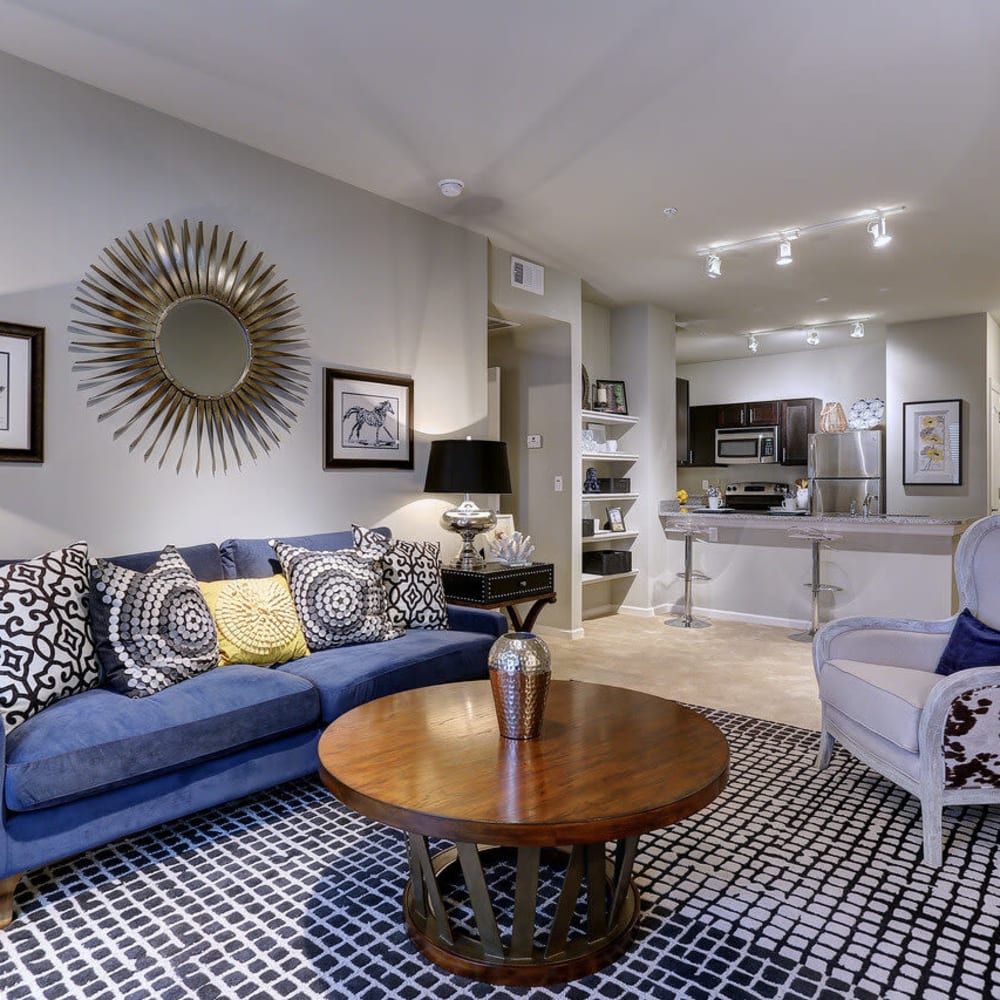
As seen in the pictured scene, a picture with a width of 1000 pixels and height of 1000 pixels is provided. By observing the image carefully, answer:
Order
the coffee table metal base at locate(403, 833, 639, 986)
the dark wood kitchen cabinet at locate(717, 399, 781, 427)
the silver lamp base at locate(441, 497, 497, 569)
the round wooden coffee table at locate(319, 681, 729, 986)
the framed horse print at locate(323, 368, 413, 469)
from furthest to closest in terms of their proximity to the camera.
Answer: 1. the dark wood kitchen cabinet at locate(717, 399, 781, 427)
2. the silver lamp base at locate(441, 497, 497, 569)
3. the framed horse print at locate(323, 368, 413, 469)
4. the coffee table metal base at locate(403, 833, 639, 986)
5. the round wooden coffee table at locate(319, 681, 729, 986)

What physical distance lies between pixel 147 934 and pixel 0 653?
0.86 meters

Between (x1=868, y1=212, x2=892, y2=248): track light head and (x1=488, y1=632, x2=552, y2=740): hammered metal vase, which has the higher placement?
(x1=868, y1=212, x2=892, y2=248): track light head

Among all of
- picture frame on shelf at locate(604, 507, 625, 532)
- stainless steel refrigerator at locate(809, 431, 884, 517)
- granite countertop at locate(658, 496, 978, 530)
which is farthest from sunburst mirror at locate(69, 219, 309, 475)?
stainless steel refrigerator at locate(809, 431, 884, 517)

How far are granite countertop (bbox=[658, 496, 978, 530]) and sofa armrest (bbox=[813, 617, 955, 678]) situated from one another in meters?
2.69

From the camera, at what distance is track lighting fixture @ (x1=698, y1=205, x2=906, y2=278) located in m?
4.16

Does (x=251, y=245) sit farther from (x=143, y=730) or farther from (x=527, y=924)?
(x=527, y=924)

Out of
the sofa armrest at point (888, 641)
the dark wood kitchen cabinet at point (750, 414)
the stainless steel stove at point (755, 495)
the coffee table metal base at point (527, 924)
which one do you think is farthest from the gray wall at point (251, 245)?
the stainless steel stove at point (755, 495)

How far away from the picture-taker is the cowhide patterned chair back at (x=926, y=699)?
2.16 metres

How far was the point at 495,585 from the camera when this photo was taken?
12.6 feet

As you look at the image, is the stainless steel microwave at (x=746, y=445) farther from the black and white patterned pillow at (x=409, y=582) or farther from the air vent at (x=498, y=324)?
the black and white patterned pillow at (x=409, y=582)

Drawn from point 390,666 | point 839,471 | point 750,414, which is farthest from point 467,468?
point 750,414

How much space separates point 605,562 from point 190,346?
3828 mm

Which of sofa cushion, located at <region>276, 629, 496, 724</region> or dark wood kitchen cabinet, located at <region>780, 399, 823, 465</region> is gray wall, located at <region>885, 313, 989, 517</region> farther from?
sofa cushion, located at <region>276, 629, 496, 724</region>

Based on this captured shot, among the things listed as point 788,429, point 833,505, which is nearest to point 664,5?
point 833,505
